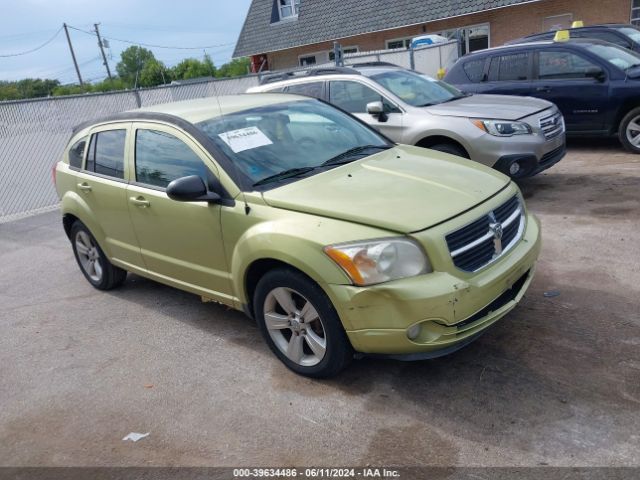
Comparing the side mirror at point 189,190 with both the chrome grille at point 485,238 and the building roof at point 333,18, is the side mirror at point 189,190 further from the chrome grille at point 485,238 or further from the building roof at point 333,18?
the building roof at point 333,18

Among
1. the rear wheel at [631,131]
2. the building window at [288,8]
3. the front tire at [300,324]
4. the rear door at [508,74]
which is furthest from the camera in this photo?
the building window at [288,8]

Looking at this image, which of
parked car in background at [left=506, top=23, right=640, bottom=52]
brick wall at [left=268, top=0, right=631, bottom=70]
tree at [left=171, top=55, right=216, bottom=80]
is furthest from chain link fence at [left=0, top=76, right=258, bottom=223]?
tree at [left=171, top=55, right=216, bottom=80]

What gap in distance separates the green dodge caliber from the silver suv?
89.4 inches

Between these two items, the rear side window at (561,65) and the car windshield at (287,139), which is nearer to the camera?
the car windshield at (287,139)

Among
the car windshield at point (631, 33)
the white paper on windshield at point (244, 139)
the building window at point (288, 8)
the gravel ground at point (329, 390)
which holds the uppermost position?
the building window at point (288, 8)

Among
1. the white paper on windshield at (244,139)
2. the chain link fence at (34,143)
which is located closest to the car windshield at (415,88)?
the white paper on windshield at (244,139)

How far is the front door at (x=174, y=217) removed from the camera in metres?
3.87

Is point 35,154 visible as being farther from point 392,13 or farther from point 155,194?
point 392,13

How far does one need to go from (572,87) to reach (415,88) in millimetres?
2814

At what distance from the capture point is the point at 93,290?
18.8 feet

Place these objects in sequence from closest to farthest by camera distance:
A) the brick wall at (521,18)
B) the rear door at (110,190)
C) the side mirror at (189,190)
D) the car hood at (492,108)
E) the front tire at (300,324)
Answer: the front tire at (300,324) → the side mirror at (189,190) → the rear door at (110,190) → the car hood at (492,108) → the brick wall at (521,18)

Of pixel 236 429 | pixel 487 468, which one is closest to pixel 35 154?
pixel 236 429

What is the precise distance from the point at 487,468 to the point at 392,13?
71.7 ft

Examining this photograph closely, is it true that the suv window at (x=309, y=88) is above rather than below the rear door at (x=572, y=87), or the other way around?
above
